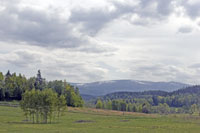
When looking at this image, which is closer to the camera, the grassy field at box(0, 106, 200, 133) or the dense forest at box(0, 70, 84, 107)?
the grassy field at box(0, 106, 200, 133)

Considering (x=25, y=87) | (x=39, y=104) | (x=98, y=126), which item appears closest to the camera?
(x=98, y=126)

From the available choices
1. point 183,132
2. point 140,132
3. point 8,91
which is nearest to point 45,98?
point 140,132

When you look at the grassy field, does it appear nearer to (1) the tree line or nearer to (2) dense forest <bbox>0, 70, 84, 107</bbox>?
(1) the tree line

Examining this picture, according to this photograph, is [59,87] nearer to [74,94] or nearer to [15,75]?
[74,94]

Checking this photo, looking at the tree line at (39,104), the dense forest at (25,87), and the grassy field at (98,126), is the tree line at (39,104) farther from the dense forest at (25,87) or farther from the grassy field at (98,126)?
the dense forest at (25,87)

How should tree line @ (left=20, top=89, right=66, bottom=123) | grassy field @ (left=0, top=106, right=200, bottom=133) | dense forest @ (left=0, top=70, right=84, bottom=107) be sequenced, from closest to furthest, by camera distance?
grassy field @ (left=0, top=106, right=200, bottom=133) < tree line @ (left=20, top=89, right=66, bottom=123) < dense forest @ (left=0, top=70, right=84, bottom=107)

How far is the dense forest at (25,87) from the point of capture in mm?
152887

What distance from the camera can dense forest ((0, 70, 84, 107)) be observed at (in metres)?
153

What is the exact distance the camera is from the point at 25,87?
6171 inches

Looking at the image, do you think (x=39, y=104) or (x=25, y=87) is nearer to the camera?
(x=39, y=104)

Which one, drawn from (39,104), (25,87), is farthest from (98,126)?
(25,87)

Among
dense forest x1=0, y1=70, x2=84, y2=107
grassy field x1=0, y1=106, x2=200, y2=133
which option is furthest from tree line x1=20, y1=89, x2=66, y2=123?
dense forest x1=0, y1=70, x2=84, y2=107

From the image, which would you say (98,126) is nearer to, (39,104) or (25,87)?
(39,104)

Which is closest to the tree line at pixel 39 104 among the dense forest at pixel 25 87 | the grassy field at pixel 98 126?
the grassy field at pixel 98 126
